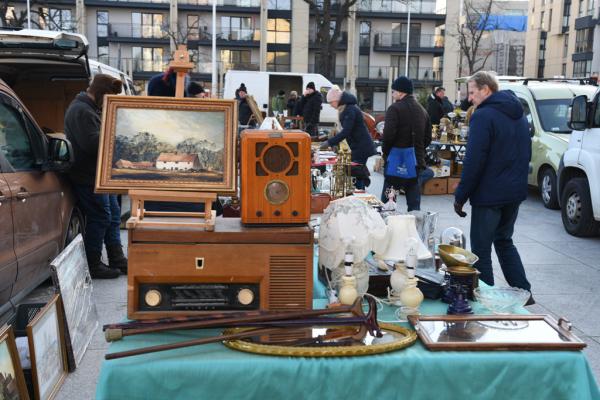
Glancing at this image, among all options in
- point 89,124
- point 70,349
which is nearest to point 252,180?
point 70,349

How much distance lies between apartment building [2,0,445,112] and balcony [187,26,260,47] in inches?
2.5

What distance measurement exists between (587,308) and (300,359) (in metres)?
3.78

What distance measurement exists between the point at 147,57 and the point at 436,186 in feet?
106

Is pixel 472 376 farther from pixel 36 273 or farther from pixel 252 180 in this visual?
pixel 36 273

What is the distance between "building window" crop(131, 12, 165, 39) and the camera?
39.1 m

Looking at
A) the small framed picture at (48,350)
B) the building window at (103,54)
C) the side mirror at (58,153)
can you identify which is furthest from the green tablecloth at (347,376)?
the building window at (103,54)

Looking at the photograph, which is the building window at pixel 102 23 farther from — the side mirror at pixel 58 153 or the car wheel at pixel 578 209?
the side mirror at pixel 58 153

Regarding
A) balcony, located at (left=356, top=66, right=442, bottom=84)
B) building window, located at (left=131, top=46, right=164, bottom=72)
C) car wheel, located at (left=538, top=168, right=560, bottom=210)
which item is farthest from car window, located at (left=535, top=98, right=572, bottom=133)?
building window, located at (left=131, top=46, right=164, bottom=72)

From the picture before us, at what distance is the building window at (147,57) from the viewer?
129ft

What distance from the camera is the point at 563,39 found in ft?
163

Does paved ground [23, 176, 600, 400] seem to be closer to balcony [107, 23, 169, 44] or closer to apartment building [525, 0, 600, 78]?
balcony [107, 23, 169, 44]

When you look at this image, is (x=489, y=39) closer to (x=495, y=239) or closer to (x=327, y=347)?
(x=495, y=239)

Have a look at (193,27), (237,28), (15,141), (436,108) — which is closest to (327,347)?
(15,141)

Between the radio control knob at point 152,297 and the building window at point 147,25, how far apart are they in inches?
1538
